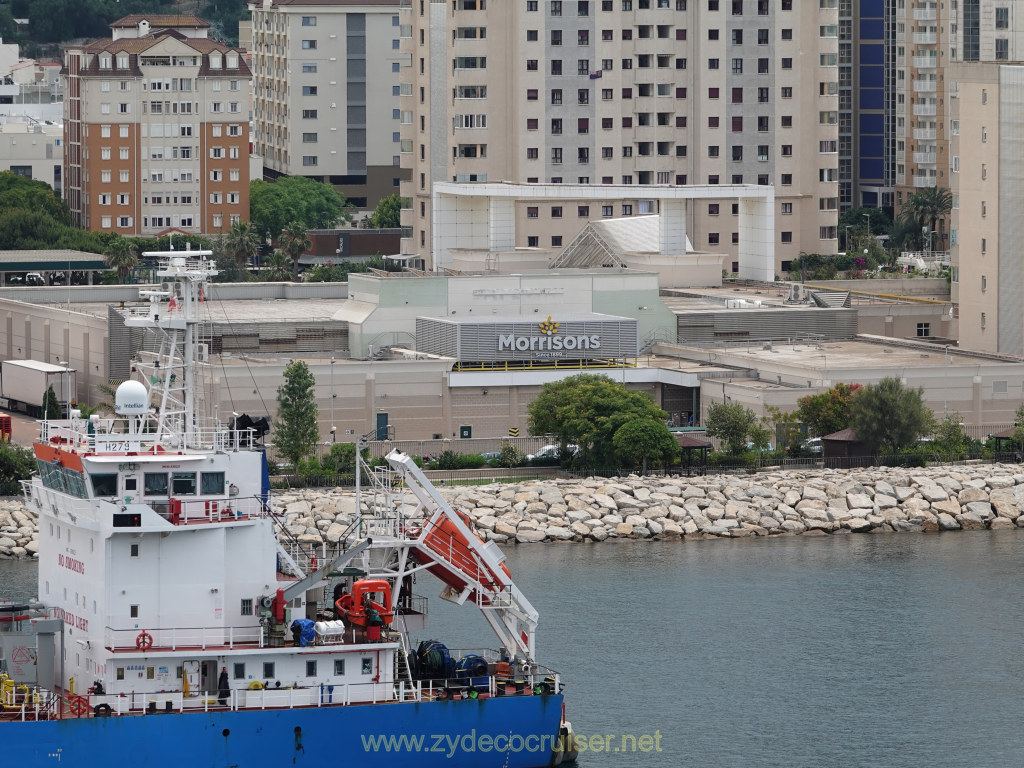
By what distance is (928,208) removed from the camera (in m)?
154

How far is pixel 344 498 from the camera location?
7312 cm

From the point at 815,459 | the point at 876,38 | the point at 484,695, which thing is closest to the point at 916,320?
the point at 815,459

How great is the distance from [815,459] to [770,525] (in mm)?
7040

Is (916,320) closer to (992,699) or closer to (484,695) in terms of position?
(992,699)

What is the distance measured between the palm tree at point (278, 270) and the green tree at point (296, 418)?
3968 centimetres

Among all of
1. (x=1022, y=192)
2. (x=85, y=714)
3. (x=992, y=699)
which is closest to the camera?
(x=85, y=714)

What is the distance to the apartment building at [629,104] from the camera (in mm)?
128000

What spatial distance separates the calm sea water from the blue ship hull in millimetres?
2545

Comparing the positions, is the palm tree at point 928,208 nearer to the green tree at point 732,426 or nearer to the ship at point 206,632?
the green tree at point 732,426

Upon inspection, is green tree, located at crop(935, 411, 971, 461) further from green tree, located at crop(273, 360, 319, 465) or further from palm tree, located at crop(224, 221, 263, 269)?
palm tree, located at crop(224, 221, 263, 269)

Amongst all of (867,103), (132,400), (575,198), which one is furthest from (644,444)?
(867,103)

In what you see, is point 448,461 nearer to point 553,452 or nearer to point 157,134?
point 553,452

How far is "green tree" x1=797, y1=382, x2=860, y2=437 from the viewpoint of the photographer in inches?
3152

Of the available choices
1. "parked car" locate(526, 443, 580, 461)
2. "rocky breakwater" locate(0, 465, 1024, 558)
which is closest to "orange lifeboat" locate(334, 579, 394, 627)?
"rocky breakwater" locate(0, 465, 1024, 558)
